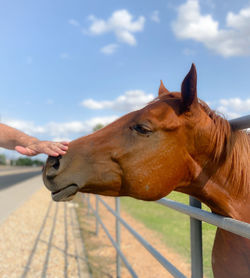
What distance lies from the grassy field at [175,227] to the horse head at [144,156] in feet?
1.40

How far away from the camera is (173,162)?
5.16 ft

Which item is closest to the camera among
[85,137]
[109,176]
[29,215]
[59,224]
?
[109,176]

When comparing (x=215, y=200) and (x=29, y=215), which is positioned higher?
(x=215, y=200)

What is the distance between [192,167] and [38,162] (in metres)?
144

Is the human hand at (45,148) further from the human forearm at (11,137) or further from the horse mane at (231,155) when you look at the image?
the horse mane at (231,155)

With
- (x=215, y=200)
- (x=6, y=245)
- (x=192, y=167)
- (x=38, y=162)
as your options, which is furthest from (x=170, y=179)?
(x=38, y=162)

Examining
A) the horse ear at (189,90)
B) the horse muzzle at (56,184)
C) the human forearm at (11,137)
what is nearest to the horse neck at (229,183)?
the horse ear at (189,90)

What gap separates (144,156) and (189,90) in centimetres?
47

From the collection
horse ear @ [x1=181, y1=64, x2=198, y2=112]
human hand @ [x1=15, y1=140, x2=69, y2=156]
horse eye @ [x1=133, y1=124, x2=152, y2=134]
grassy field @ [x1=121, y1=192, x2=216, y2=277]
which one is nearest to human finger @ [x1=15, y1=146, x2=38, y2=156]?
human hand @ [x1=15, y1=140, x2=69, y2=156]

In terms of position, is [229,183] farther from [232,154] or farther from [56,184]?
[56,184]

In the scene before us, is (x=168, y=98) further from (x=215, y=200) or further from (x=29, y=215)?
(x=29, y=215)

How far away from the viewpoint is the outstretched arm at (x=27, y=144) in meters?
1.61

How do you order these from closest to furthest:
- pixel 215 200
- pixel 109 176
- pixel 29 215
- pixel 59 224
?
pixel 215 200 < pixel 109 176 < pixel 59 224 < pixel 29 215

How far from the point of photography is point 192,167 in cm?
157
